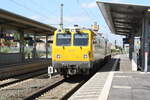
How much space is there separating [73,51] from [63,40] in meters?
0.93

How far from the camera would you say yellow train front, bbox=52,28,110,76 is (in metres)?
15.1

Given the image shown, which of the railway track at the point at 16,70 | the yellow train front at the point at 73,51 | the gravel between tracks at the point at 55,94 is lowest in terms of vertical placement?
the gravel between tracks at the point at 55,94

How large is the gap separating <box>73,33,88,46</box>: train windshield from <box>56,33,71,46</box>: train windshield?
0.34 m

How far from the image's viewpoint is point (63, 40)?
15773 millimetres

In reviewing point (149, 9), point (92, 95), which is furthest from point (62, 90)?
point (149, 9)

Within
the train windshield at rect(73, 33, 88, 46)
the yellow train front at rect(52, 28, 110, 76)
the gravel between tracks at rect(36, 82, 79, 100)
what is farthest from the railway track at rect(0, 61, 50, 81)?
the gravel between tracks at rect(36, 82, 79, 100)

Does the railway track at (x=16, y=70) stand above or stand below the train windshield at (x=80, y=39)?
Answer: below

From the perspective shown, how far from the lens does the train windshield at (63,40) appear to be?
1570cm

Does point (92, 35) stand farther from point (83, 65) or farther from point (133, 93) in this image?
point (133, 93)

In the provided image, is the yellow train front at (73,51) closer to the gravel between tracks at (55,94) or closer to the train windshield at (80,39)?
the train windshield at (80,39)

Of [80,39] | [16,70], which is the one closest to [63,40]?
[80,39]

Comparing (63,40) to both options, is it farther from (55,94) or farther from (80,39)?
A: (55,94)

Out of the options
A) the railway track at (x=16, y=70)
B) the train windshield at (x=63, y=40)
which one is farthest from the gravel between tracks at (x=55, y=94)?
the railway track at (x=16, y=70)

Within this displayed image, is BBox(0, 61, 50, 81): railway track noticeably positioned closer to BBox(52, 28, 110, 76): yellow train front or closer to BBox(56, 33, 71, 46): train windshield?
BBox(52, 28, 110, 76): yellow train front
